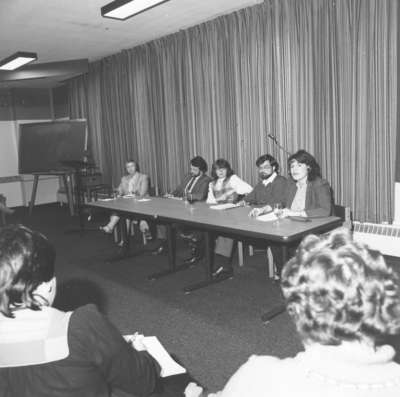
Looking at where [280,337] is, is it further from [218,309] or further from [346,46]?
[346,46]

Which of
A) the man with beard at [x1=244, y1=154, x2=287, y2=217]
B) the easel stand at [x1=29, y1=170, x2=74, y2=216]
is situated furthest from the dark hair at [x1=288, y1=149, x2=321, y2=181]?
the easel stand at [x1=29, y1=170, x2=74, y2=216]

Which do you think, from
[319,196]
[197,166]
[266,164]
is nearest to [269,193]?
[266,164]

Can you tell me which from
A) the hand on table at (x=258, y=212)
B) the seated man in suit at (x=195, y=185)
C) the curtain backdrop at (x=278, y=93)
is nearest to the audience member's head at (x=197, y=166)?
the seated man in suit at (x=195, y=185)

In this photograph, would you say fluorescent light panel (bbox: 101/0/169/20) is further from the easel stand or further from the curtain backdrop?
the easel stand

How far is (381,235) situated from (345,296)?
3652mm

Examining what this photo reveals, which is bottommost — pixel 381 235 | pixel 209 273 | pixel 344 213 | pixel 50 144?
pixel 209 273

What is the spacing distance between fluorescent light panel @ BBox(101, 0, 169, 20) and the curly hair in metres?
3.61

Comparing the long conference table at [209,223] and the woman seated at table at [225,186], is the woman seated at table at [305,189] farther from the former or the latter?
the woman seated at table at [225,186]

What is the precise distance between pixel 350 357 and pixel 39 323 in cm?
75

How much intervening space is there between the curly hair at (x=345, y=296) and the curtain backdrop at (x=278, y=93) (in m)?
3.42

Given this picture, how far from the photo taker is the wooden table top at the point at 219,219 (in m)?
2.84

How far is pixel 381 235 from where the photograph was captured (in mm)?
4133

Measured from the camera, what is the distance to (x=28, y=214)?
822 cm

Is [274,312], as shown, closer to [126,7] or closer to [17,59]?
[126,7]
